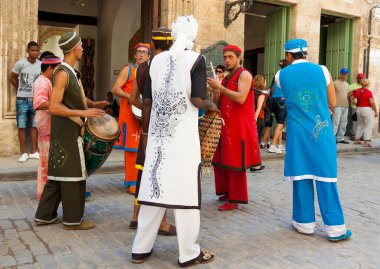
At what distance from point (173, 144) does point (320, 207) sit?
163 centimetres

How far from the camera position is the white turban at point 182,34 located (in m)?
3.17

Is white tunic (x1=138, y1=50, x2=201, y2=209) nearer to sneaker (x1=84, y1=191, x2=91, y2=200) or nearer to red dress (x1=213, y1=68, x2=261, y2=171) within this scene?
red dress (x1=213, y1=68, x2=261, y2=171)

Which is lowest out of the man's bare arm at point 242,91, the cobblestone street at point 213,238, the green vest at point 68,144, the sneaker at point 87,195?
the cobblestone street at point 213,238

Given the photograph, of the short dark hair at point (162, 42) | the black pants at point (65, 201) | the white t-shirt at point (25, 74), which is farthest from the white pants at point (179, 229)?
the white t-shirt at point (25, 74)

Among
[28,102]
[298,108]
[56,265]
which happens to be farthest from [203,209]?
[28,102]

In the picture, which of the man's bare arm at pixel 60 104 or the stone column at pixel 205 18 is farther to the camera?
the stone column at pixel 205 18

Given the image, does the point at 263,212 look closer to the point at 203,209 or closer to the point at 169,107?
the point at 203,209

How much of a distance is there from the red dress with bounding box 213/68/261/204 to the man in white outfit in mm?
1700

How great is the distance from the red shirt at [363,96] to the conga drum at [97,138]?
8943 millimetres

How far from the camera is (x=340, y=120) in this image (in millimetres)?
11711

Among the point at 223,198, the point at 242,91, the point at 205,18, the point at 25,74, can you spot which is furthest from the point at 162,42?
the point at 205,18

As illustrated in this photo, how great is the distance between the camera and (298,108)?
408cm

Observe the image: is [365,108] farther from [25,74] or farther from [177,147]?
[177,147]

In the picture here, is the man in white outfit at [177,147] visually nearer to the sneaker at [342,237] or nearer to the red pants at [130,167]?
the sneaker at [342,237]
